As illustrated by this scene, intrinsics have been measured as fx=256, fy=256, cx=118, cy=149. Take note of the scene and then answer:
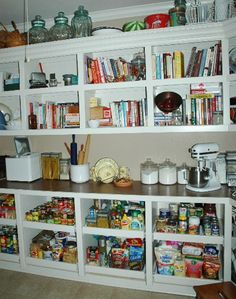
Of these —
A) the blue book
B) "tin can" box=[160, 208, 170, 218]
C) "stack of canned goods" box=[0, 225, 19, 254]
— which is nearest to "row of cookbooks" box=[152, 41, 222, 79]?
the blue book

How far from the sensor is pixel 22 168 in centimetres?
238

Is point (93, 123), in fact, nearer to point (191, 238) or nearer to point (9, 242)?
point (191, 238)

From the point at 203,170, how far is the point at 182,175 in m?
0.23

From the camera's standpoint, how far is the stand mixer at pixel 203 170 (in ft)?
6.21

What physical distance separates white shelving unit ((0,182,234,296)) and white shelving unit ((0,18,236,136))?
501 millimetres

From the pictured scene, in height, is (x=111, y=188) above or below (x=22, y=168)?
below

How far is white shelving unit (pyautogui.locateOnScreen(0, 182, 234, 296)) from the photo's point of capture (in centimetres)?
181

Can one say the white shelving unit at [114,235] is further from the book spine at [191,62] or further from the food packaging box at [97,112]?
the book spine at [191,62]

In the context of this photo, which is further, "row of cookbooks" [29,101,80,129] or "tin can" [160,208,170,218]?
"row of cookbooks" [29,101,80,129]

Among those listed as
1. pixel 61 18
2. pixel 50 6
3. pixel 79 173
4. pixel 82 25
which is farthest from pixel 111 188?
pixel 50 6

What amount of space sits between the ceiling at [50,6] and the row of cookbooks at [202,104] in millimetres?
835

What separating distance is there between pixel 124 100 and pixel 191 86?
1.92ft

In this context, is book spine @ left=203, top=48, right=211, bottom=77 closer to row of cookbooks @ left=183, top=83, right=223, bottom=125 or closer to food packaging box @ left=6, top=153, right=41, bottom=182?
row of cookbooks @ left=183, top=83, right=223, bottom=125

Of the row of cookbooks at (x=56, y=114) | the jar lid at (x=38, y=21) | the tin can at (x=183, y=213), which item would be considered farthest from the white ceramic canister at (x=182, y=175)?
the jar lid at (x=38, y=21)
